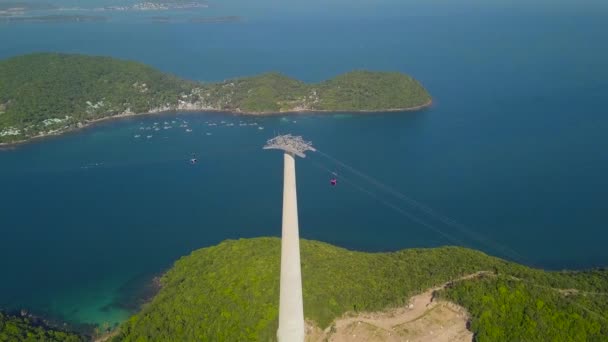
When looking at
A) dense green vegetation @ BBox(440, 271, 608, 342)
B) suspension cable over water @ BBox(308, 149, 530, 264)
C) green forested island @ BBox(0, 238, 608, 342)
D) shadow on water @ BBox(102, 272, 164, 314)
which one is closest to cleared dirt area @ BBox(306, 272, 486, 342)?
green forested island @ BBox(0, 238, 608, 342)

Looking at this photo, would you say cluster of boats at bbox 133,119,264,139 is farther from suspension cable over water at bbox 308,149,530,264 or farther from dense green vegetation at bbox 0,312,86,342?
dense green vegetation at bbox 0,312,86,342

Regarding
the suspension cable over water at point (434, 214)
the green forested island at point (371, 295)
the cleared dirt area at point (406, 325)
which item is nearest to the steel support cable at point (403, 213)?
the suspension cable over water at point (434, 214)

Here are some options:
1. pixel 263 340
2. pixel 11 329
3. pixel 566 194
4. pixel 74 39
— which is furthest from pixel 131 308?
pixel 74 39

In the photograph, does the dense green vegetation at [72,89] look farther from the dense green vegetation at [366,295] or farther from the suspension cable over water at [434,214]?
the dense green vegetation at [366,295]

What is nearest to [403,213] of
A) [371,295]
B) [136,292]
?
[371,295]

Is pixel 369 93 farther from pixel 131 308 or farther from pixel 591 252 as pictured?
pixel 131 308
